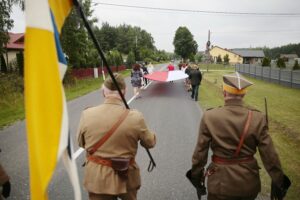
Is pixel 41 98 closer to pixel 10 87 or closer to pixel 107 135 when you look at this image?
pixel 107 135

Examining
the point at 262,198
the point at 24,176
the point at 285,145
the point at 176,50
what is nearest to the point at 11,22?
the point at 24,176

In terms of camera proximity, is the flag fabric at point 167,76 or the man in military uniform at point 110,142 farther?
the flag fabric at point 167,76

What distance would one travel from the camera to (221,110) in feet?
10.8

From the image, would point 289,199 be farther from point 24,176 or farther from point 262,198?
point 24,176

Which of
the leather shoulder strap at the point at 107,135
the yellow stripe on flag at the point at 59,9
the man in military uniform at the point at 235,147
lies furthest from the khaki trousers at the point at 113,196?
the yellow stripe on flag at the point at 59,9

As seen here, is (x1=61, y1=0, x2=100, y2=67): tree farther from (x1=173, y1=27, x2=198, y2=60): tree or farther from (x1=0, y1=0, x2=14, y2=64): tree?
(x1=173, y1=27, x2=198, y2=60): tree

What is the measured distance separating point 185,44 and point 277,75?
8316cm

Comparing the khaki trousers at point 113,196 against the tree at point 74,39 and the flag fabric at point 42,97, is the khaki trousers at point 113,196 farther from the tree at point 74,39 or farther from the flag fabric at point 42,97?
the tree at point 74,39

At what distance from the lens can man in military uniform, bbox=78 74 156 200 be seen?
10.2 ft

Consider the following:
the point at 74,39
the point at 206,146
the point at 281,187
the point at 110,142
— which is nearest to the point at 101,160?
the point at 110,142

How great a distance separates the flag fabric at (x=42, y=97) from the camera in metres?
2.07

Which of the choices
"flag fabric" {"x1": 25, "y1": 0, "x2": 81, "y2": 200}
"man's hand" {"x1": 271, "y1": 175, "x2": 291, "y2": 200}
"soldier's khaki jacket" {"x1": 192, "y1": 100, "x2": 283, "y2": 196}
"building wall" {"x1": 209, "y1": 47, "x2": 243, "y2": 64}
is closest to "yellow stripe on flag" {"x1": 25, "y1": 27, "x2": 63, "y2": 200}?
"flag fabric" {"x1": 25, "y1": 0, "x2": 81, "y2": 200}

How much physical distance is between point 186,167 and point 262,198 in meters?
1.75

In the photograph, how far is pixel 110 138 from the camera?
10.2 feet
